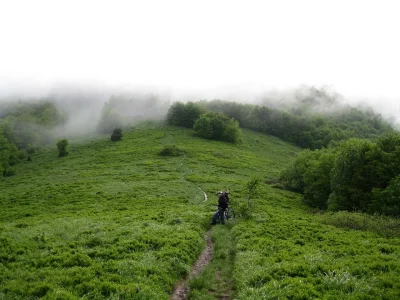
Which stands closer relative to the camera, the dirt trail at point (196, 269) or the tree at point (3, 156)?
the dirt trail at point (196, 269)

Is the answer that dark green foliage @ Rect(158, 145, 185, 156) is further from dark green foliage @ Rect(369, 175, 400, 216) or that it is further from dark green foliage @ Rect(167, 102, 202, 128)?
dark green foliage @ Rect(369, 175, 400, 216)

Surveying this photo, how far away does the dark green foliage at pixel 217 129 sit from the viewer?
122244mm

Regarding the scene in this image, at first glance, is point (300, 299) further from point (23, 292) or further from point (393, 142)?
point (393, 142)

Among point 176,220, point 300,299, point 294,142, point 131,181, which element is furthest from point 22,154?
point 294,142

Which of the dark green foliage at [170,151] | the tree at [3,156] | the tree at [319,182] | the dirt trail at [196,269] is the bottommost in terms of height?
the tree at [3,156]

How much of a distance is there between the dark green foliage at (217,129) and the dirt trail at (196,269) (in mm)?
98753

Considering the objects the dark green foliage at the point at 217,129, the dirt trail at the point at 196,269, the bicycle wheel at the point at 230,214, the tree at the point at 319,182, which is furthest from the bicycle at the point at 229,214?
the dark green foliage at the point at 217,129

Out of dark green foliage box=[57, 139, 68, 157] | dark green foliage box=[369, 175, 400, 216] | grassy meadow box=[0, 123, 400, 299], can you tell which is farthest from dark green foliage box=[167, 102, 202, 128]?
dark green foliage box=[369, 175, 400, 216]

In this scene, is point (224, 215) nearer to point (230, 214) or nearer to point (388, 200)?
point (230, 214)

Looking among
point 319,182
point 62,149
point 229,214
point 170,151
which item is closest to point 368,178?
point 319,182

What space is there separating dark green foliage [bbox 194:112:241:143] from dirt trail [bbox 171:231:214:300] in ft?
324

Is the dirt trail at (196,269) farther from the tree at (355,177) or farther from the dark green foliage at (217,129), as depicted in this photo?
the dark green foliage at (217,129)

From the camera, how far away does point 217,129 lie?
12394cm

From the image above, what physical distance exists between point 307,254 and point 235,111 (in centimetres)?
15916
